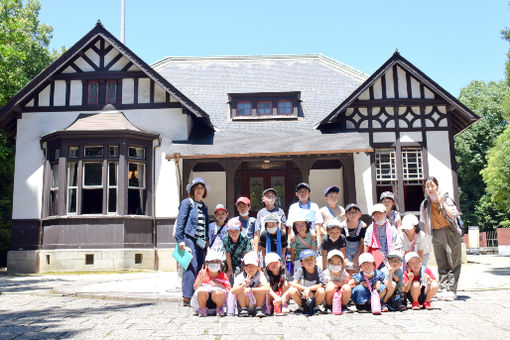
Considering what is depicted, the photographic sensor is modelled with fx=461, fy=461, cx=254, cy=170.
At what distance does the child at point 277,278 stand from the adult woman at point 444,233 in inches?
105

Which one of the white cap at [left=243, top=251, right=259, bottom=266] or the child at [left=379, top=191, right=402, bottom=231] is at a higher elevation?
the child at [left=379, top=191, right=402, bottom=231]

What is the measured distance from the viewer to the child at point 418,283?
21.4 ft

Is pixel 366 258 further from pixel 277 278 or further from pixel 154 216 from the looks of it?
pixel 154 216

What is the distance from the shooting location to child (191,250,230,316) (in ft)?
20.6

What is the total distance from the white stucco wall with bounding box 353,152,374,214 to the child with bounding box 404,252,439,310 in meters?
8.52

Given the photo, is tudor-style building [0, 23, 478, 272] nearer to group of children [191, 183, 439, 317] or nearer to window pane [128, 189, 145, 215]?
window pane [128, 189, 145, 215]

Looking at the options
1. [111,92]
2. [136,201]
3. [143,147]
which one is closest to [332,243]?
Result: [136,201]

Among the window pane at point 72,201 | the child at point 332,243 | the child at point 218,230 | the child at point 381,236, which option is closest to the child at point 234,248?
the child at point 218,230

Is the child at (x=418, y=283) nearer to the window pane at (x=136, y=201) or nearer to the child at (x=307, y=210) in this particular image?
the child at (x=307, y=210)

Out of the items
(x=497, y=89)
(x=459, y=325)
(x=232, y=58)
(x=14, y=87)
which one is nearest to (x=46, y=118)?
(x=14, y=87)

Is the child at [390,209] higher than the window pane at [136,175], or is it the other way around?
the window pane at [136,175]

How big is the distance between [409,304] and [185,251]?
348cm

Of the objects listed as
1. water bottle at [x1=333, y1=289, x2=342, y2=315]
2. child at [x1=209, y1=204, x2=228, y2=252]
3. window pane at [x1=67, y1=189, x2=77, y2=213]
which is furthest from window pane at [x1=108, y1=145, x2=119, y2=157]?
water bottle at [x1=333, y1=289, x2=342, y2=315]

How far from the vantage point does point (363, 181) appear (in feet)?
50.1
